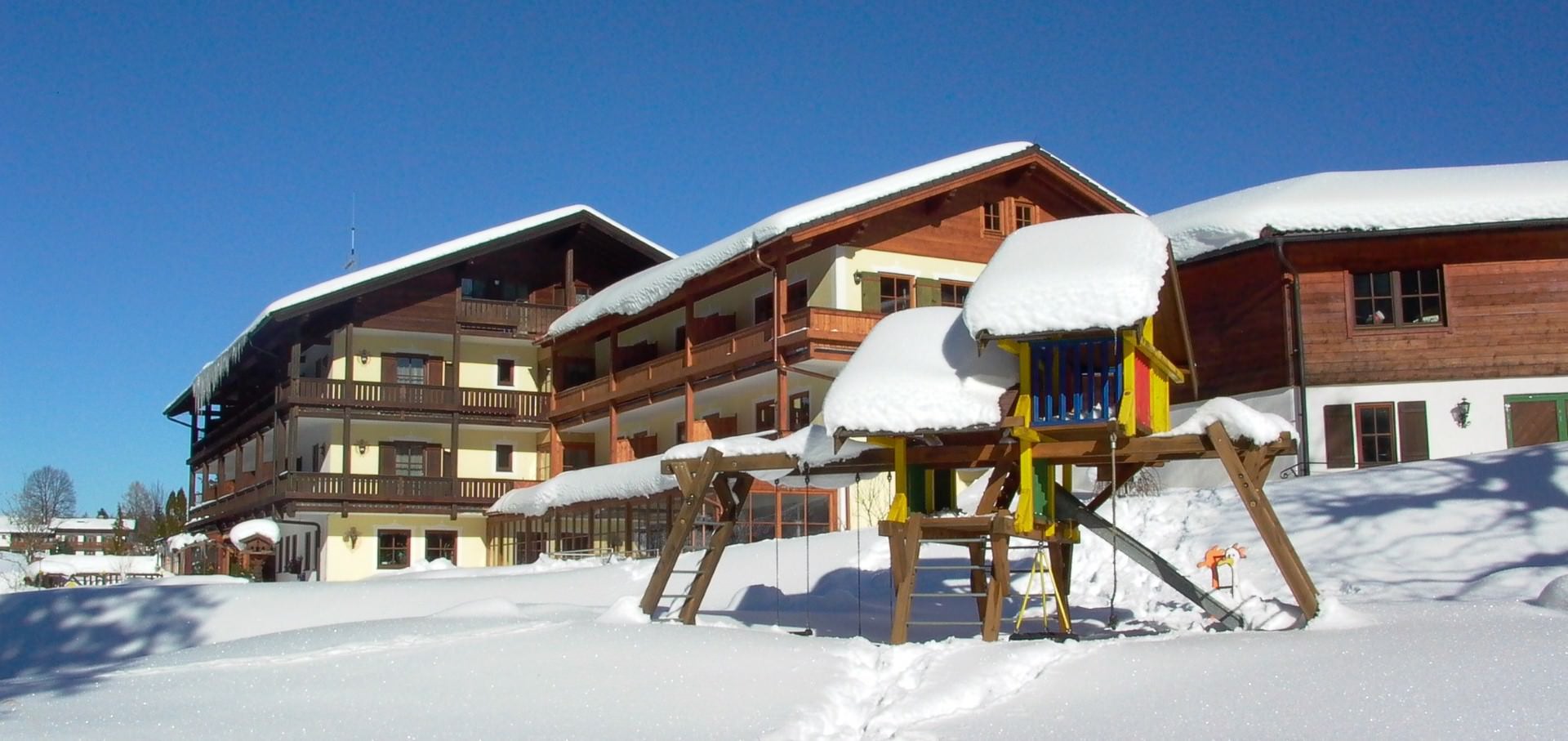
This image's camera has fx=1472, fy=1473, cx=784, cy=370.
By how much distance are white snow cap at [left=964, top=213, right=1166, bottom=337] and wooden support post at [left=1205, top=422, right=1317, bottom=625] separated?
1489 millimetres

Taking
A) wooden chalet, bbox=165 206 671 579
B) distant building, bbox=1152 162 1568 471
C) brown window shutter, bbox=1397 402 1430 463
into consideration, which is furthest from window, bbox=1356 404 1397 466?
wooden chalet, bbox=165 206 671 579

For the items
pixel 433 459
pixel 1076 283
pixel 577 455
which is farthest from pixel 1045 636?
pixel 433 459

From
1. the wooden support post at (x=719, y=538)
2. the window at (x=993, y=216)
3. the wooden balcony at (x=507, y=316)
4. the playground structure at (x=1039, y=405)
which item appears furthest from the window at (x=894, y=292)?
the playground structure at (x=1039, y=405)

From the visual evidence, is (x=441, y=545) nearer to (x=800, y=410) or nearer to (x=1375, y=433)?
(x=800, y=410)

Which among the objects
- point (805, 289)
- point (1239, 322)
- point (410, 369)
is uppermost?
point (805, 289)

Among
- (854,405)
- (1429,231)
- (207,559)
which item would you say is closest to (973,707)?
(854,405)

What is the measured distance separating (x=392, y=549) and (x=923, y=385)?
28.5m

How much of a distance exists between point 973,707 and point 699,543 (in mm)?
19057

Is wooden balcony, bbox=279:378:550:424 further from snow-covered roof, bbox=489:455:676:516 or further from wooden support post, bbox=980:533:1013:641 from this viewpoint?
wooden support post, bbox=980:533:1013:641

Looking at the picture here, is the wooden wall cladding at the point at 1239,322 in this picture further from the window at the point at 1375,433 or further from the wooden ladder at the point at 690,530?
the wooden ladder at the point at 690,530

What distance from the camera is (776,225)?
95.5 ft

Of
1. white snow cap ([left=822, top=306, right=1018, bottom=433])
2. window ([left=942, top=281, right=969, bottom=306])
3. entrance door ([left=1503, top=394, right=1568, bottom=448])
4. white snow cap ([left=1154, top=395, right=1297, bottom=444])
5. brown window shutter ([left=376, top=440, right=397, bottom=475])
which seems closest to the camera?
white snow cap ([left=1154, top=395, right=1297, bottom=444])

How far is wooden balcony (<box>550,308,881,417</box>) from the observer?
2936cm

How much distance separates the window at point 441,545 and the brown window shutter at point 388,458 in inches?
80.0
